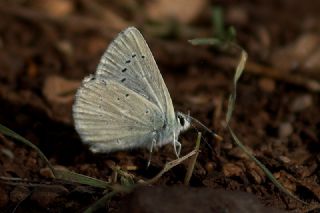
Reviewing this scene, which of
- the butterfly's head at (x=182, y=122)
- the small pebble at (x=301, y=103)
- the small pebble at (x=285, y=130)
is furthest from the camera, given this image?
the small pebble at (x=301, y=103)

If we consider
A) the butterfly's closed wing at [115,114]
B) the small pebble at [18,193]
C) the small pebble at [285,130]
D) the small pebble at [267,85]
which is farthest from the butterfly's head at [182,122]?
the small pebble at [267,85]

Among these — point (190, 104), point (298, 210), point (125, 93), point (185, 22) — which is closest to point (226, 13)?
point (185, 22)

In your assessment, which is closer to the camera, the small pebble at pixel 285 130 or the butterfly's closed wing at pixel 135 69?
the butterfly's closed wing at pixel 135 69

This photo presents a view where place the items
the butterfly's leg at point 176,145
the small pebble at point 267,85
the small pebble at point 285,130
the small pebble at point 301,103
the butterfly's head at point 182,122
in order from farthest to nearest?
the small pebble at point 267,85
the small pebble at point 301,103
the small pebble at point 285,130
the butterfly's head at point 182,122
the butterfly's leg at point 176,145

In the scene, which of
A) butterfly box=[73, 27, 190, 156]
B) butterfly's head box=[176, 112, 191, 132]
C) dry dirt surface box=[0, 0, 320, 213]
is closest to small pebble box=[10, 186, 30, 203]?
dry dirt surface box=[0, 0, 320, 213]

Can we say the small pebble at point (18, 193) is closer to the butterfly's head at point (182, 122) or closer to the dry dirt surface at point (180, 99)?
the dry dirt surface at point (180, 99)

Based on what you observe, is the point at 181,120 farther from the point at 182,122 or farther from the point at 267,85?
the point at 267,85

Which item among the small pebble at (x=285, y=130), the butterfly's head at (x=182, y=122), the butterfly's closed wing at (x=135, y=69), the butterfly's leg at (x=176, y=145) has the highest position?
the butterfly's closed wing at (x=135, y=69)
